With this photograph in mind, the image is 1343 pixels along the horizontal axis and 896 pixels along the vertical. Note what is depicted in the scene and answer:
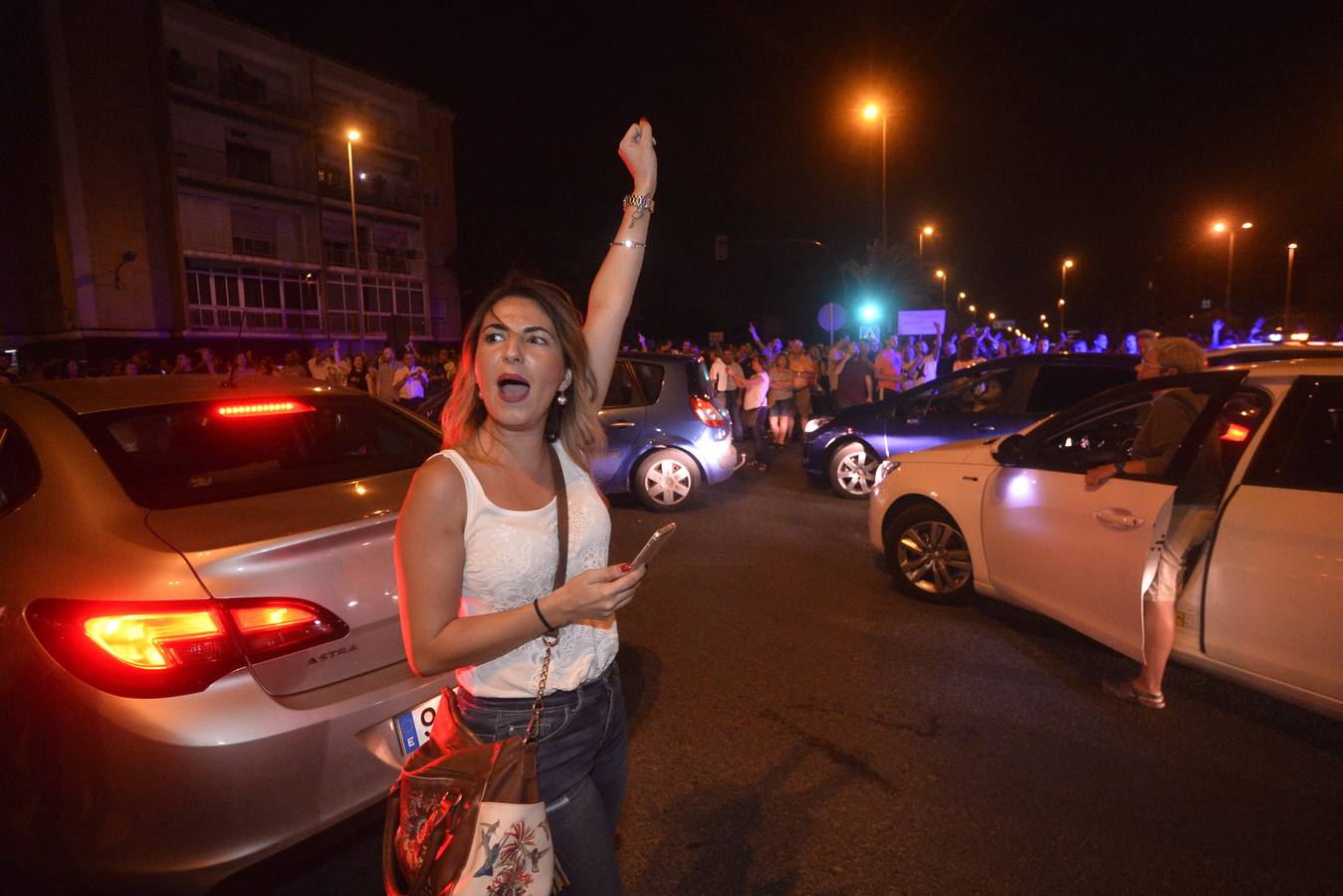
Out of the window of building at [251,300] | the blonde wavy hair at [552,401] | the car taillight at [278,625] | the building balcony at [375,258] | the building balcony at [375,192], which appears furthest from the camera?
the building balcony at [375,258]

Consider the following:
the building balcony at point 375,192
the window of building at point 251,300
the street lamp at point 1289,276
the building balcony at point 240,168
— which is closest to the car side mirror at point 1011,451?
the window of building at point 251,300

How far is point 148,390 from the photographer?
3.02 metres

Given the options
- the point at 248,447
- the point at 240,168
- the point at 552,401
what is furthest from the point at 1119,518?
the point at 240,168

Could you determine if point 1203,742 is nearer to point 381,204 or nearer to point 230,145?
point 230,145

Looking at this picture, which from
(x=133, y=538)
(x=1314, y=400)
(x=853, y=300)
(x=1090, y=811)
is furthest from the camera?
(x=853, y=300)

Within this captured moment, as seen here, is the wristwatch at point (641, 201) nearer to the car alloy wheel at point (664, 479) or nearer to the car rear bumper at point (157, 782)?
the car rear bumper at point (157, 782)

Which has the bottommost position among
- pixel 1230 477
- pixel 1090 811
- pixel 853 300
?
pixel 1090 811

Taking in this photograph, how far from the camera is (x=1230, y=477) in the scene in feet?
11.0

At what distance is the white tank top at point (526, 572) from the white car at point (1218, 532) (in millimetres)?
2927

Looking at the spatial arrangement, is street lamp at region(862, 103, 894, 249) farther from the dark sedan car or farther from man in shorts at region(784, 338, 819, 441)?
the dark sedan car

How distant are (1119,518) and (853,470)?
216 inches

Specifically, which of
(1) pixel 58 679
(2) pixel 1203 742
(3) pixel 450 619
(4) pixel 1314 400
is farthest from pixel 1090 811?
(1) pixel 58 679

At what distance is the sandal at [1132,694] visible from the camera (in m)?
3.72

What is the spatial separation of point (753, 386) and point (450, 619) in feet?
35.7
